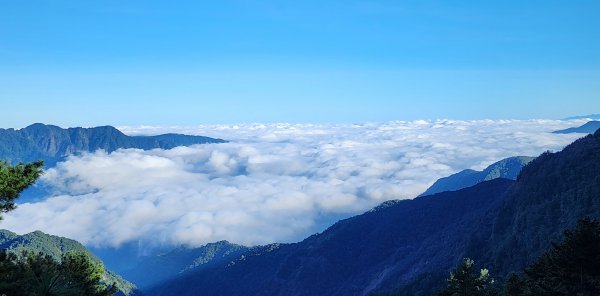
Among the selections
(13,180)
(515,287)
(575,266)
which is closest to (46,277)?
(13,180)

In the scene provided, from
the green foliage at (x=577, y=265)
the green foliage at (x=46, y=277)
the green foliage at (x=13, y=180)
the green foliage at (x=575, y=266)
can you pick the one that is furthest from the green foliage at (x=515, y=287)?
the green foliage at (x=13, y=180)

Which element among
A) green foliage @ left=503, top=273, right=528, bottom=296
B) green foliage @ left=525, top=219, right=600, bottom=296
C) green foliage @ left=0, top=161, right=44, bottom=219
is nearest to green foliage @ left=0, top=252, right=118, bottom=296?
green foliage @ left=0, top=161, right=44, bottom=219

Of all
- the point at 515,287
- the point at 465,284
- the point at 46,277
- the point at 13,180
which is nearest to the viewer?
the point at 46,277

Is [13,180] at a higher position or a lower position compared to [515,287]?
higher

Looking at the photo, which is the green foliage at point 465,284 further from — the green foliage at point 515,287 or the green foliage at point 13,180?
the green foliage at point 13,180

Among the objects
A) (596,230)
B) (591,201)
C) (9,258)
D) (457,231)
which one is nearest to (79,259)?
(9,258)

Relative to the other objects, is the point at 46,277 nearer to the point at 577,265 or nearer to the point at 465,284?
the point at 577,265
